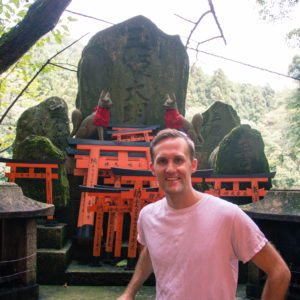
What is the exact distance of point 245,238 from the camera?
1.50m

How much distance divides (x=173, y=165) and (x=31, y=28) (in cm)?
137

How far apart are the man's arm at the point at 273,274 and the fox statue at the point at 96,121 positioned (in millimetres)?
4991

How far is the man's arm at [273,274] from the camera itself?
4.70 ft

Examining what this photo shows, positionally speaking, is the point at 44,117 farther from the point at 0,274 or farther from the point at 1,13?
the point at 0,274

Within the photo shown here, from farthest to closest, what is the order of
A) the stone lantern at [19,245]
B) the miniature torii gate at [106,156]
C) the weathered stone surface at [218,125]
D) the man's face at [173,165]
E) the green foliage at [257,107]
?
1. the green foliage at [257,107]
2. the weathered stone surface at [218,125]
3. the miniature torii gate at [106,156]
4. the stone lantern at [19,245]
5. the man's face at [173,165]

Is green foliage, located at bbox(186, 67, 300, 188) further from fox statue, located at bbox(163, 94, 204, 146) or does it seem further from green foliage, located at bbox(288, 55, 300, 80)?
fox statue, located at bbox(163, 94, 204, 146)

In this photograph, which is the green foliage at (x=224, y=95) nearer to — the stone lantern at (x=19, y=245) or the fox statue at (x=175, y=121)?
the fox statue at (x=175, y=121)

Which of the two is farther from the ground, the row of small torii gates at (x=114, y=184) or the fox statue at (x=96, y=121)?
the fox statue at (x=96, y=121)

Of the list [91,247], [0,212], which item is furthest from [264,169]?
[0,212]

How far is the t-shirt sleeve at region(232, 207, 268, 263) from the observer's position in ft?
4.88

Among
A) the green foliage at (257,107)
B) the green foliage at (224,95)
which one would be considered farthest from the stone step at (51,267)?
the green foliage at (224,95)

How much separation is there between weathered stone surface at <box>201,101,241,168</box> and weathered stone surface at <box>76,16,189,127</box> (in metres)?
0.72

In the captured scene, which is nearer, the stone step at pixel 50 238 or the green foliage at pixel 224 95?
the stone step at pixel 50 238

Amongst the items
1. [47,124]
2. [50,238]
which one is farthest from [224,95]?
[50,238]
